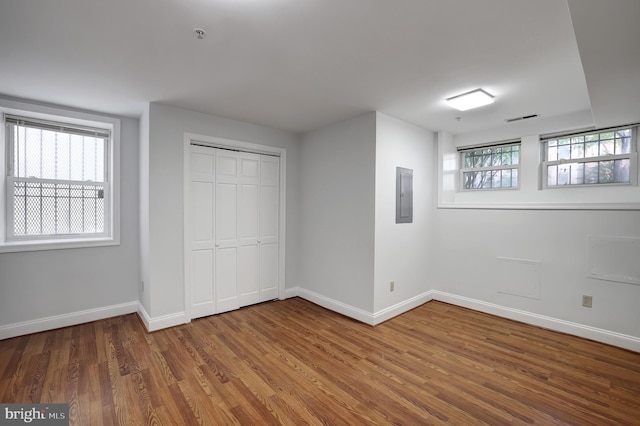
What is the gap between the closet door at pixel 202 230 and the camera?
3.48 meters

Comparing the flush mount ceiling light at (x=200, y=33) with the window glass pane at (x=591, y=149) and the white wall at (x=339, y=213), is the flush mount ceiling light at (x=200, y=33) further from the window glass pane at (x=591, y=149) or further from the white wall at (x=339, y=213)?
the window glass pane at (x=591, y=149)

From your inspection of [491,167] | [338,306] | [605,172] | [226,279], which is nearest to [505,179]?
[491,167]

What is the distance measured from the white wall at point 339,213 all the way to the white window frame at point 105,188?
2.39 metres

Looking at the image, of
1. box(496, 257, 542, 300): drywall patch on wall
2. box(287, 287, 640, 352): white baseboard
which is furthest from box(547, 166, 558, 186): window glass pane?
box(287, 287, 640, 352): white baseboard

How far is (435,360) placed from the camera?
262 cm

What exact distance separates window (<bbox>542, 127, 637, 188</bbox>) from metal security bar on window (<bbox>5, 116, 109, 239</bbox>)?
18.2 feet

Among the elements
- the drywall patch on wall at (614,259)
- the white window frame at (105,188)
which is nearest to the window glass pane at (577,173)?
the drywall patch on wall at (614,259)

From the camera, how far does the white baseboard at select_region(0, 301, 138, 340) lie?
298 cm

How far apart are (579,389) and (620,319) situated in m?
1.27

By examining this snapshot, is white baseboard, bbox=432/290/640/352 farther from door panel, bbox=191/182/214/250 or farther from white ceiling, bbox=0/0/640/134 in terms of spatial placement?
door panel, bbox=191/182/214/250

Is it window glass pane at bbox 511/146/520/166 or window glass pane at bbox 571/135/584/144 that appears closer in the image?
window glass pane at bbox 571/135/584/144

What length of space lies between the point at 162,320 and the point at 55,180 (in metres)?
2.01

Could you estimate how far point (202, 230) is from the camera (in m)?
3.56

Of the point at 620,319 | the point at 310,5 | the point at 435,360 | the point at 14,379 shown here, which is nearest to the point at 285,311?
the point at 435,360
